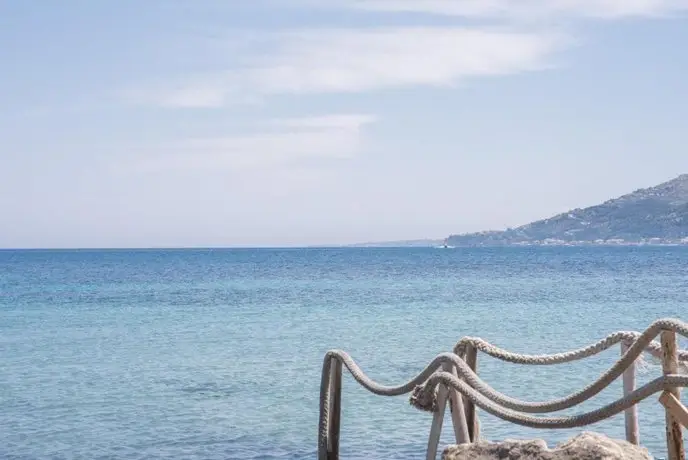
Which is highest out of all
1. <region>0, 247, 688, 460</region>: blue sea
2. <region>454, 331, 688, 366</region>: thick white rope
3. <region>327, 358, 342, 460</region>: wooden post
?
<region>454, 331, 688, 366</region>: thick white rope

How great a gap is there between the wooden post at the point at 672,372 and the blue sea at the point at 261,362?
18.8 feet

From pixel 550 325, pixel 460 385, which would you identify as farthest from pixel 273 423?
pixel 550 325

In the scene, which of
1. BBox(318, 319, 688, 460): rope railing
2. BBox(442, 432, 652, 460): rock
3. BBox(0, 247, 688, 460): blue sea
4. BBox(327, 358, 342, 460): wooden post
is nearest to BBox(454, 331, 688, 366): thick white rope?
BBox(318, 319, 688, 460): rope railing

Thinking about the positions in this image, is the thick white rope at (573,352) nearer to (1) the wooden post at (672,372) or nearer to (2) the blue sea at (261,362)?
(1) the wooden post at (672,372)

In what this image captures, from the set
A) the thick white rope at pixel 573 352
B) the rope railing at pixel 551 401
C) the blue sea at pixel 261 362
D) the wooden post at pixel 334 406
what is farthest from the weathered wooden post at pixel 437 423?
the blue sea at pixel 261 362

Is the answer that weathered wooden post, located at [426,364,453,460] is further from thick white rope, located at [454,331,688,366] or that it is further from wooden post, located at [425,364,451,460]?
thick white rope, located at [454,331,688,366]

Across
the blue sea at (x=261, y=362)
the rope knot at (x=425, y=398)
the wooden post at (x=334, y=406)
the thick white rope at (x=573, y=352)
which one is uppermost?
the thick white rope at (x=573, y=352)

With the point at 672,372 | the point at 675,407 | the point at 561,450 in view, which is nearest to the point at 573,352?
the point at 672,372

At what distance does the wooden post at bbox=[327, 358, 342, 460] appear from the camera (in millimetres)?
9812

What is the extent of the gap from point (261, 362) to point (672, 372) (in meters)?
17.5

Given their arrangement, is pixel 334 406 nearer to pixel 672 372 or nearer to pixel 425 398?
pixel 425 398

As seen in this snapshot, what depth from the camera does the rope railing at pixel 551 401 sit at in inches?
262

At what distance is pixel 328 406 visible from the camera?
32.2 ft

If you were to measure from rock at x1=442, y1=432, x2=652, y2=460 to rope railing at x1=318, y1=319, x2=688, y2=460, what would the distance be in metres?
0.64
